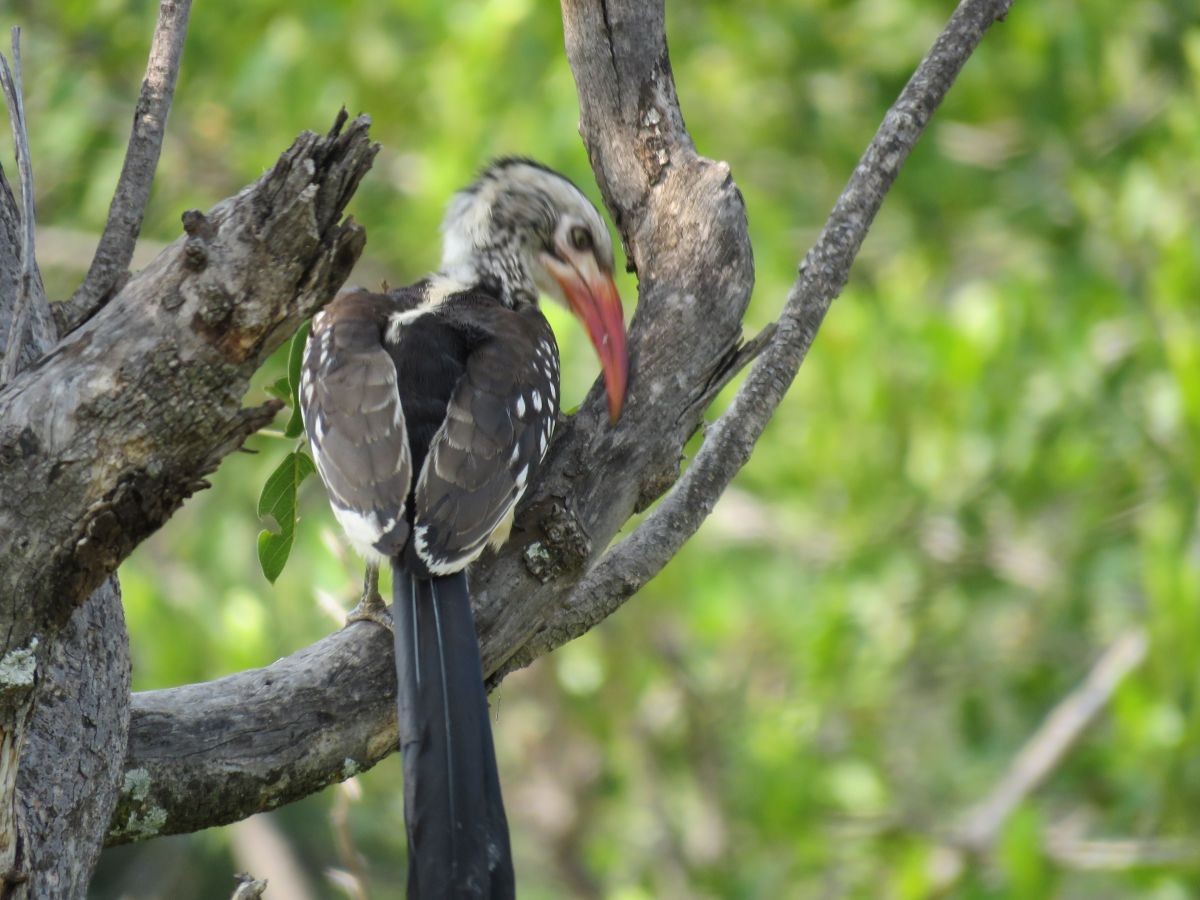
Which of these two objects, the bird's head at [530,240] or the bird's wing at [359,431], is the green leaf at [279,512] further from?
the bird's head at [530,240]

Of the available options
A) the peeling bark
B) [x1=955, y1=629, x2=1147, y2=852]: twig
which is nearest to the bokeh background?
[x1=955, y1=629, x2=1147, y2=852]: twig

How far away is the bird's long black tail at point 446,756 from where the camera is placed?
210 cm

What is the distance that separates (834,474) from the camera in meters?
6.14

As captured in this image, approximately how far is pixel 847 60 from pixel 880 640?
2.91 m

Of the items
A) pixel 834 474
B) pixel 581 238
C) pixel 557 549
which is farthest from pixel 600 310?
pixel 834 474

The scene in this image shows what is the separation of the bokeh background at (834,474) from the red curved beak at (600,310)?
1.82 meters

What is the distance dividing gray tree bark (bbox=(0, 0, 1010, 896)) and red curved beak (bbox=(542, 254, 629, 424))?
4 cm

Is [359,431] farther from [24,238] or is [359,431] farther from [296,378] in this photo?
[24,238]

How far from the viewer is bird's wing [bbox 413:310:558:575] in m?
2.45

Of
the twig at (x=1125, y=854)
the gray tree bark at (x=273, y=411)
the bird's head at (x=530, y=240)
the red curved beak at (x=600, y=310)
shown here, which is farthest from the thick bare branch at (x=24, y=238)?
the twig at (x=1125, y=854)

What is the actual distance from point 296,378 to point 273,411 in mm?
1027

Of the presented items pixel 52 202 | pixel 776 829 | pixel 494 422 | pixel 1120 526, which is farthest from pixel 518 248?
pixel 52 202

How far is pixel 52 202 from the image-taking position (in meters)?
7.47

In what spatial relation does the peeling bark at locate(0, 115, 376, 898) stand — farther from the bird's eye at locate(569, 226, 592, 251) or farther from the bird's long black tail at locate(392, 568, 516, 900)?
the bird's eye at locate(569, 226, 592, 251)
